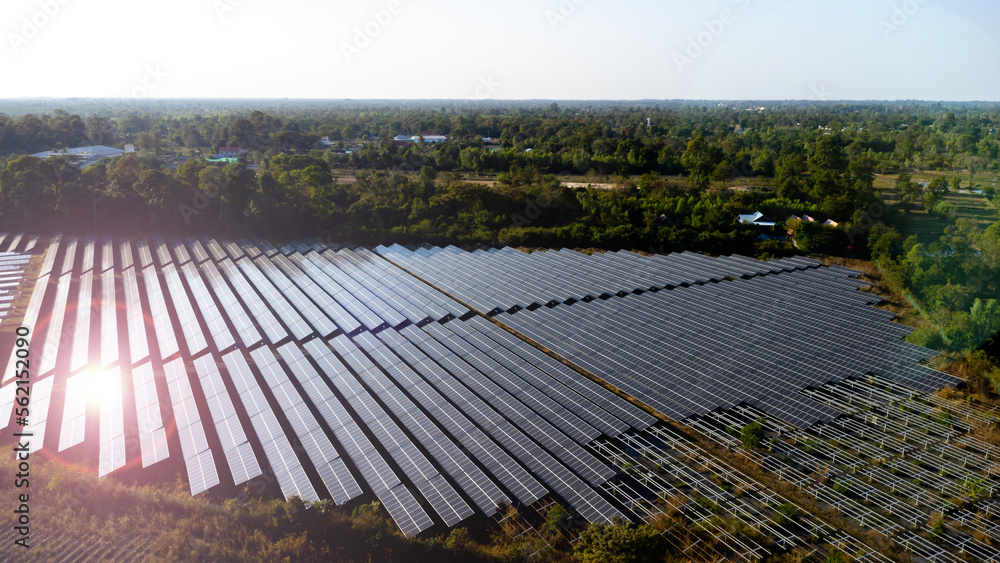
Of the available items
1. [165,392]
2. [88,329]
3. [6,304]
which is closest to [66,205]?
[6,304]

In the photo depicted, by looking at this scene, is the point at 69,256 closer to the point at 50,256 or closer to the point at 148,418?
the point at 50,256

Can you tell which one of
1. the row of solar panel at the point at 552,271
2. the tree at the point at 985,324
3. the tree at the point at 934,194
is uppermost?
the tree at the point at 934,194

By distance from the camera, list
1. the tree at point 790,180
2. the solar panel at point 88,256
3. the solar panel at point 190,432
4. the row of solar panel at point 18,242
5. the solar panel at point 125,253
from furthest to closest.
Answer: the tree at point 790,180 → the row of solar panel at point 18,242 → the solar panel at point 125,253 → the solar panel at point 88,256 → the solar panel at point 190,432

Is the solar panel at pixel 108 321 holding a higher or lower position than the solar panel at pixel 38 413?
higher

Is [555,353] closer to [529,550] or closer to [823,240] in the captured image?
[529,550]

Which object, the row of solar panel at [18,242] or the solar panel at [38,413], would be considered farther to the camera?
the row of solar panel at [18,242]

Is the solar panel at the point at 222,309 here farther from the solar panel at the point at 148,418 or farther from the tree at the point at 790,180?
the tree at the point at 790,180

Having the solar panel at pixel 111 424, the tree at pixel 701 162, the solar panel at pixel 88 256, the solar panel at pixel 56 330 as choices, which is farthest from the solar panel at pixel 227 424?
the tree at pixel 701 162

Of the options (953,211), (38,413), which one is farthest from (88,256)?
(953,211)
